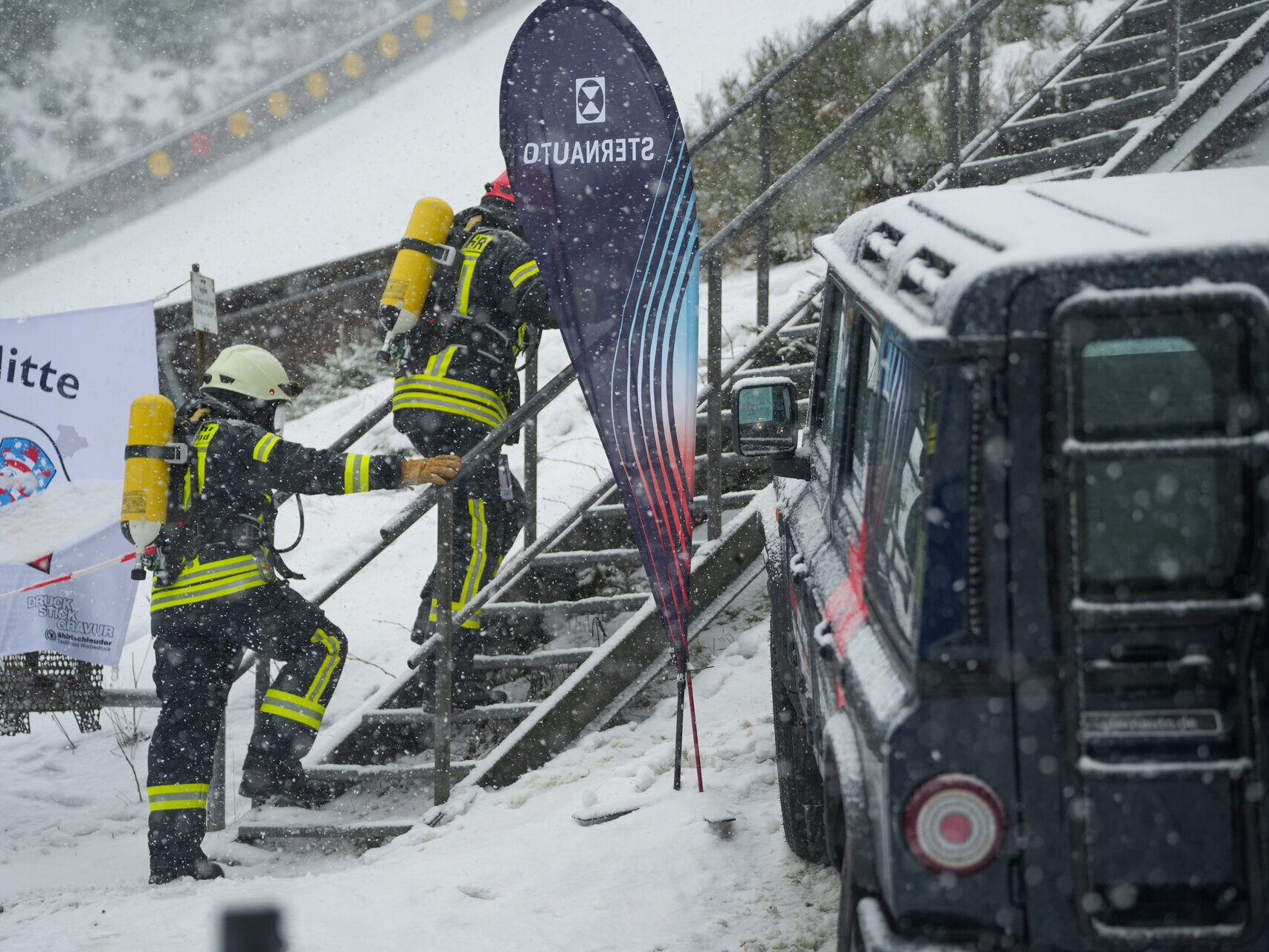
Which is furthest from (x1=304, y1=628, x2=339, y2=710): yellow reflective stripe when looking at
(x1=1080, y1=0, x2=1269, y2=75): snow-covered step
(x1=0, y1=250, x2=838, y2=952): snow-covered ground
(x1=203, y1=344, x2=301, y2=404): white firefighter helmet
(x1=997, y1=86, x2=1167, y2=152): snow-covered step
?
(x1=1080, y1=0, x2=1269, y2=75): snow-covered step

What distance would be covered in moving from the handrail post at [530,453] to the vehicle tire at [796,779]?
2032mm

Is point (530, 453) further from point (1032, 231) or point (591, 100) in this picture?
point (1032, 231)

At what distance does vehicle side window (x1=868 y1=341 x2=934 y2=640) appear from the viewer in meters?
1.87

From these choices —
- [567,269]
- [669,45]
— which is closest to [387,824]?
[567,269]

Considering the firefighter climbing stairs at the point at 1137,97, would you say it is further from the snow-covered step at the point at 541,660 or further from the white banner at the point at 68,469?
the white banner at the point at 68,469

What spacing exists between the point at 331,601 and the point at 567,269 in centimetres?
397

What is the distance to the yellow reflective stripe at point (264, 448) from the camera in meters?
4.46

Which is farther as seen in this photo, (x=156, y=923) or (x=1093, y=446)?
(x=156, y=923)

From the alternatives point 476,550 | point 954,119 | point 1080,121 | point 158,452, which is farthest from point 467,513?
point 1080,121

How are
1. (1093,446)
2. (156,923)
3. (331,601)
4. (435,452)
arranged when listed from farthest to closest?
(331,601) < (435,452) < (156,923) < (1093,446)

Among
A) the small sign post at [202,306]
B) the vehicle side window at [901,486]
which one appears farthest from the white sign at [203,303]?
the vehicle side window at [901,486]

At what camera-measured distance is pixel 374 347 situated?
33.6ft

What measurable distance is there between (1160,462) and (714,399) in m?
3.12

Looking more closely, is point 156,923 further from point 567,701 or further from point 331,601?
point 331,601
